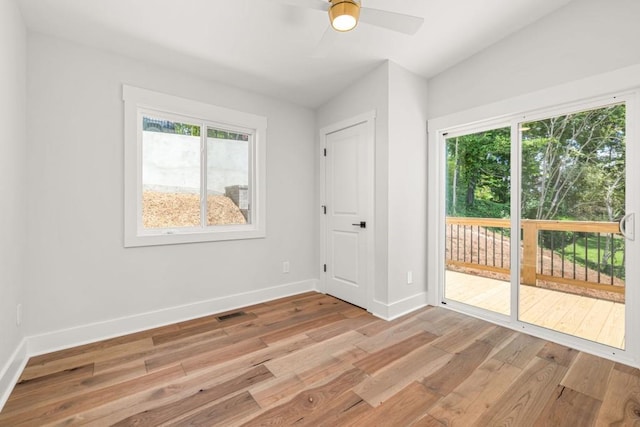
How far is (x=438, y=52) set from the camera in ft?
9.27

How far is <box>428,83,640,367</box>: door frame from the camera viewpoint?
6.72 feet

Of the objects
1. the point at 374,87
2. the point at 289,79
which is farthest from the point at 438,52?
the point at 289,79

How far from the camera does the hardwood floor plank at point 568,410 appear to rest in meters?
1.50

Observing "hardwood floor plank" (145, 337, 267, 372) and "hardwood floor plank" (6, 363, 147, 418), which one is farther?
"hardwood floor plank" (145, 337, 267, 372)

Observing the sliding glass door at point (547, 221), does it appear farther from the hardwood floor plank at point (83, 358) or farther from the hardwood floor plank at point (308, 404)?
the hardwood floor plank at point (83, 358)

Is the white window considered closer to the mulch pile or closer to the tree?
the mulch pile

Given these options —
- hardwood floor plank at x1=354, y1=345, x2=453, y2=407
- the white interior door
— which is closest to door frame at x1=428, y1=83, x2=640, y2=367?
the white interior door

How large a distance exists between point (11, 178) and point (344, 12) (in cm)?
235

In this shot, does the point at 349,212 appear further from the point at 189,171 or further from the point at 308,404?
the point at 308,404

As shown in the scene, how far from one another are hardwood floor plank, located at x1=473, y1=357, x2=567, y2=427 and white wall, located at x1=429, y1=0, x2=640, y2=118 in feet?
7.40

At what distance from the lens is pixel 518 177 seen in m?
2.63

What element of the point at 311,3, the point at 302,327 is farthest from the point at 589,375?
the point at 311,3

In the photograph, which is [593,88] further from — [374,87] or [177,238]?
[177,238]

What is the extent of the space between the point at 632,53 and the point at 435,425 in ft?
9.36
